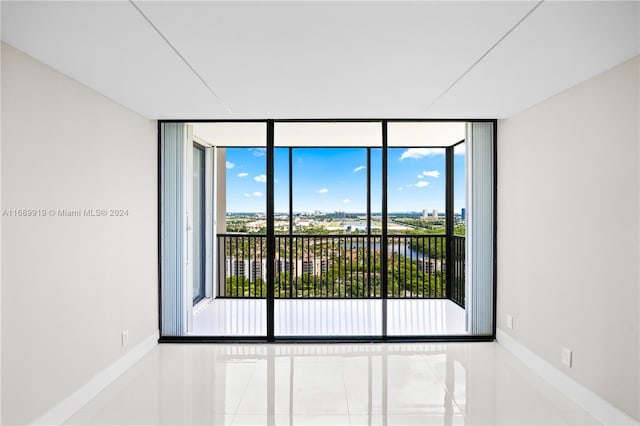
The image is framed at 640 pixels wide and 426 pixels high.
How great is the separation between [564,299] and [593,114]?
1366 mm

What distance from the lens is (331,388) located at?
115 inches

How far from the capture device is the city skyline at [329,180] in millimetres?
A: 4625

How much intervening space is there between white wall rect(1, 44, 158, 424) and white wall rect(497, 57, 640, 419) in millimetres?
3539

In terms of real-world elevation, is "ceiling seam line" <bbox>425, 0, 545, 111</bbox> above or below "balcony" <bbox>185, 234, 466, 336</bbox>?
above

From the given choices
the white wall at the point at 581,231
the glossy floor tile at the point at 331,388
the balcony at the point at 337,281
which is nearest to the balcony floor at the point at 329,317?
the balcony at the point at 337,281

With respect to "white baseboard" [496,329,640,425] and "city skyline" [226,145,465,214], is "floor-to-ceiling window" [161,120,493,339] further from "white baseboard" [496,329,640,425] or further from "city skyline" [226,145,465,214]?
"white baseboard" [496,329,640,425]

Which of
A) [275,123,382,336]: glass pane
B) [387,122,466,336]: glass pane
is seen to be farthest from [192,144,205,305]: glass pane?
[387,122,466,336]: glass pane

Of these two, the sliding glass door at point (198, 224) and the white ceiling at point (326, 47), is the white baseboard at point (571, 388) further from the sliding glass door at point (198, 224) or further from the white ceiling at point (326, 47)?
the sliding glass door at point (198, 224)

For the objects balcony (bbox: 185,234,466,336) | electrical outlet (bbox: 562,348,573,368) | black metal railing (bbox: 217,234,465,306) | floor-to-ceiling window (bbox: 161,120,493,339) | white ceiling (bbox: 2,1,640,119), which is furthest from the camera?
black metal railing (bbox: 217,234,465,306)

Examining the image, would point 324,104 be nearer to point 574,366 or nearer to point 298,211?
point 298,211

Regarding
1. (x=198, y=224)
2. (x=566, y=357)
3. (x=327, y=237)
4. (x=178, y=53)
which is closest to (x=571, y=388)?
(x=566, y=357)

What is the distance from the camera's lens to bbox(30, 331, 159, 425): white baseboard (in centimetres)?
236

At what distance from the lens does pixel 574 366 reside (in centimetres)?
275

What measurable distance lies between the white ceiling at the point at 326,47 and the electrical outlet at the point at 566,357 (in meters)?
1.98
